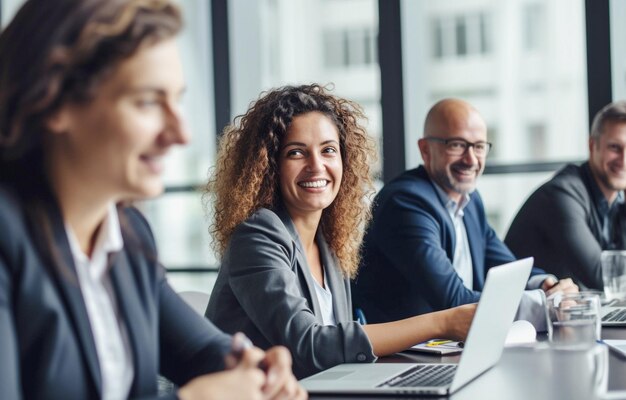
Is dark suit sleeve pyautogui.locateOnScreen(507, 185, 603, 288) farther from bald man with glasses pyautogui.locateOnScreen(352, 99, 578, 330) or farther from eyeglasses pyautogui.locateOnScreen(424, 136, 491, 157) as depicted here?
eyeglasses pyautogui.locateOnScreen(424, 136, 491, 157)

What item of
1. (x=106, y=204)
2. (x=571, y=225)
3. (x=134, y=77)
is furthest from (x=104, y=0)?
(x=571, y=225)

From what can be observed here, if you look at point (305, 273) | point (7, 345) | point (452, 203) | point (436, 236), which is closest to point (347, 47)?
point (452, 203)

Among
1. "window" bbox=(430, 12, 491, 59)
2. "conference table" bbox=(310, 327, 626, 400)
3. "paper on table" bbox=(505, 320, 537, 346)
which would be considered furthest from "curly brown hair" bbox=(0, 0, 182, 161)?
"window" bbox=(430, 12, 491, 59)

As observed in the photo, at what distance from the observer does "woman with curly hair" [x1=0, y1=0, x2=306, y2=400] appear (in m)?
1.12

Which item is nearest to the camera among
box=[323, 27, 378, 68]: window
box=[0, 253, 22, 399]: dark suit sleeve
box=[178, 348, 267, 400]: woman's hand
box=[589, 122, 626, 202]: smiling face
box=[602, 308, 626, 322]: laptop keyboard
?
box=[0, 253, 22, 399]: dark suit sleeve

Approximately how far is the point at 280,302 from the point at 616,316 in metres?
1.10

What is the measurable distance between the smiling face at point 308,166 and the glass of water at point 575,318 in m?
0.72

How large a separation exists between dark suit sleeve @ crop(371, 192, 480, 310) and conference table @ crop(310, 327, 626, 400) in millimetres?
715

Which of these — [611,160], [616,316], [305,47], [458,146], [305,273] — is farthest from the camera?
[305,47]

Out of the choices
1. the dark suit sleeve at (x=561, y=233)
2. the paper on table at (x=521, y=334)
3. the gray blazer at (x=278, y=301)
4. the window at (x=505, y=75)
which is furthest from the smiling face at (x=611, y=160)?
the gray blazer at (x=278, y=301)

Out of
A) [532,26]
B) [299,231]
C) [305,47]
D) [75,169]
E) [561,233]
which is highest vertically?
[305,47]

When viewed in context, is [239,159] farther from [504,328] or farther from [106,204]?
[106,204]

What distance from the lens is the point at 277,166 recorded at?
7.80ft

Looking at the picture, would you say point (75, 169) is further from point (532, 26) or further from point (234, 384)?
point (532, 26)
